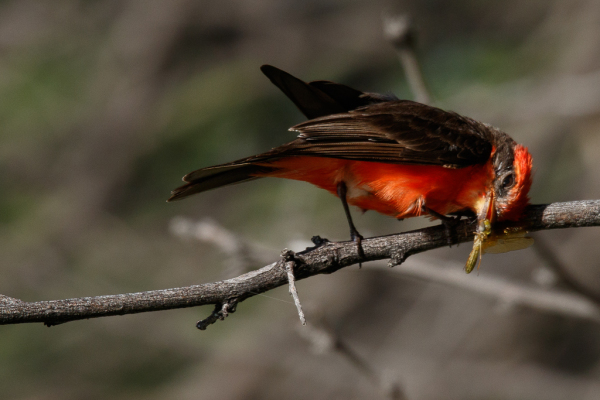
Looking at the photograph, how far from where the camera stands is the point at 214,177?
4227 millimetres

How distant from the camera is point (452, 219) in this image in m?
4.08

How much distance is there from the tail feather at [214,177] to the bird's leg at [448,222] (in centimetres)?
104

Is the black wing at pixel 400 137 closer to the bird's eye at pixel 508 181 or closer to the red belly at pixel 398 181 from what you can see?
the red belly at pixel 398 181

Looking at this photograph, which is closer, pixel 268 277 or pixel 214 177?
pixel 268 277

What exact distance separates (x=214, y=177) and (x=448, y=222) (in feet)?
4.72

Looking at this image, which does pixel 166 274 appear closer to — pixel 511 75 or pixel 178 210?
pixel 178 210

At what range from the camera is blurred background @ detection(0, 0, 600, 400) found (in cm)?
767

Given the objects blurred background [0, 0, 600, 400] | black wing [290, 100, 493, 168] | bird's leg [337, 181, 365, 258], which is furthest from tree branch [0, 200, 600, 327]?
blurred background [0, 0, 600, 400]

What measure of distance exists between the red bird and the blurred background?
2.17 m

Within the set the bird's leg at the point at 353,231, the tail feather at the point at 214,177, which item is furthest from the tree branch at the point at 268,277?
the tail feather at the point at 214,177

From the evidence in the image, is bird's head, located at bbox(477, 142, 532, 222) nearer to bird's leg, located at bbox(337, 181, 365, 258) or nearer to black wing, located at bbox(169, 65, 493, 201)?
black wing, located at bbox(169, 65, 493, 201)

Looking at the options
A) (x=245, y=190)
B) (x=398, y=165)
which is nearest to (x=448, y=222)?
(x=398, y=165)

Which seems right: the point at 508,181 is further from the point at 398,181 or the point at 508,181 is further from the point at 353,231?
the point at 353,231

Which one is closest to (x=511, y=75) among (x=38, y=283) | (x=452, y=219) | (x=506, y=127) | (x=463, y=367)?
(x=506, y=127)
